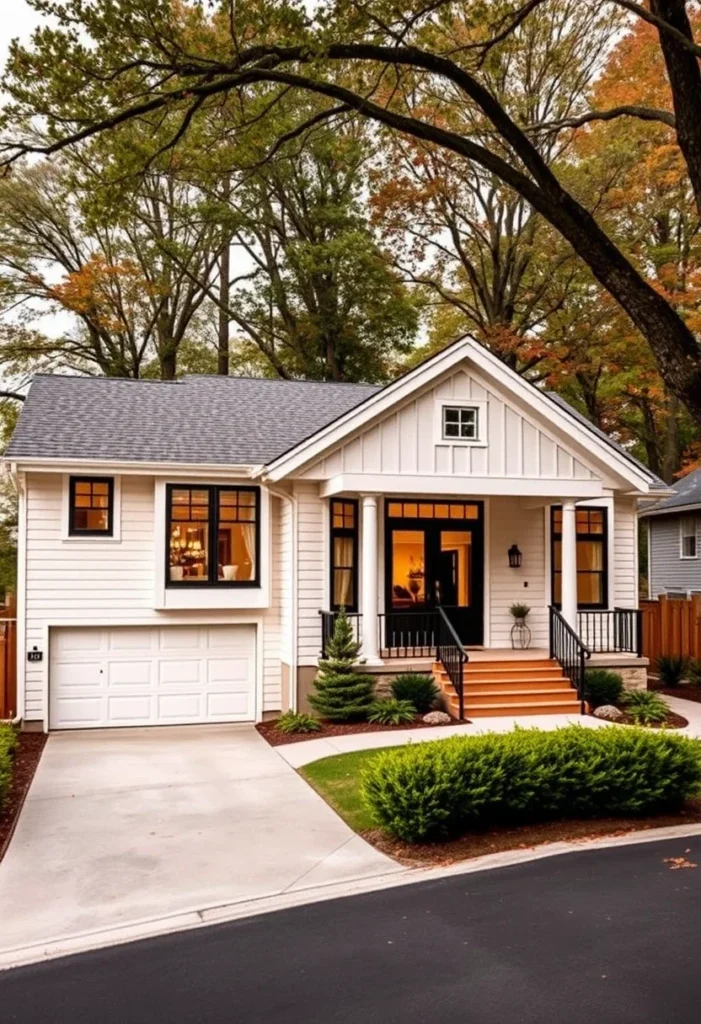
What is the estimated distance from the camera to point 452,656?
14070mm

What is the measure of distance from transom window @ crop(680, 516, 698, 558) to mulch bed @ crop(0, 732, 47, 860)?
798 inches

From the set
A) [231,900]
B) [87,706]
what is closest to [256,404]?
[87,706]

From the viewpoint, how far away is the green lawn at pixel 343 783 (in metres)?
8.59

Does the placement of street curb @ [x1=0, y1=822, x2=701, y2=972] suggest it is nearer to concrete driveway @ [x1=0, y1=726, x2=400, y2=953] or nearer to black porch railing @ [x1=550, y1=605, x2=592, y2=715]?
concrete driveway @ [x1=0, y1=726, x2=400, y2=953]

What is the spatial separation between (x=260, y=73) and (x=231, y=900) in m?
8.09

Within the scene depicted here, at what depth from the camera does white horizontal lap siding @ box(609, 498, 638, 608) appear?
53.3ft

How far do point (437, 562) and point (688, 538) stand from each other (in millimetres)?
14024

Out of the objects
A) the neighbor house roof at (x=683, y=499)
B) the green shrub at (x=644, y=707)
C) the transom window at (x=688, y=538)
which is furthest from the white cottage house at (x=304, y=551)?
the transom window at (x=688, y=538)

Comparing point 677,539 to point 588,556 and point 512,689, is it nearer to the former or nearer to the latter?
point 588,556

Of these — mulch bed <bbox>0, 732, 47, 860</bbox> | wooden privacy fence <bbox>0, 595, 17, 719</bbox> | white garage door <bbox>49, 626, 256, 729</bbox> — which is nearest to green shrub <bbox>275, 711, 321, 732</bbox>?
white garage door <bbox>49, 626, 256, 729</bbox>

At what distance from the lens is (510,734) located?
857 centimetres

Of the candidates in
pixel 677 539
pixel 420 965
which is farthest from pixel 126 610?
pixel 677 539

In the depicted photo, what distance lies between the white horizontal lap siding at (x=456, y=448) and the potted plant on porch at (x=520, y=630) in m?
2.65

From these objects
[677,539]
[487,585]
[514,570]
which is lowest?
[487,585]
